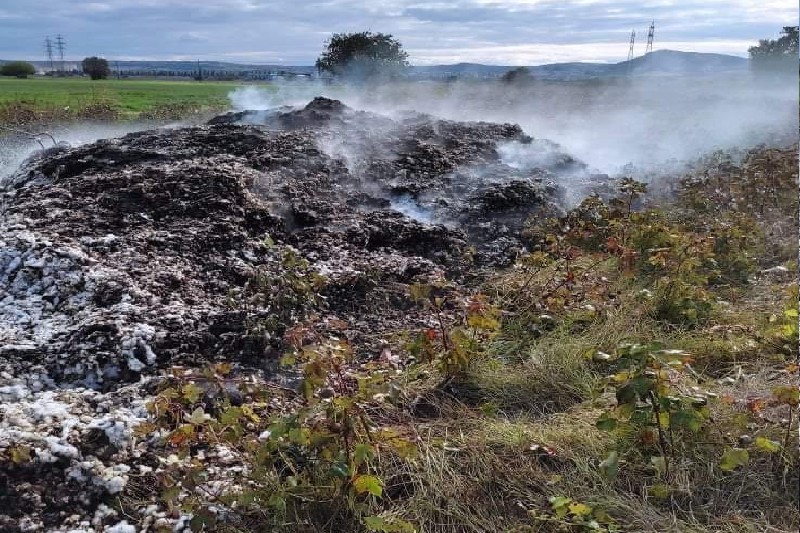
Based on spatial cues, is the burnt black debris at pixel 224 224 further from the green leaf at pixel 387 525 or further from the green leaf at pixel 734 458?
the green leaf at pixel 734 458

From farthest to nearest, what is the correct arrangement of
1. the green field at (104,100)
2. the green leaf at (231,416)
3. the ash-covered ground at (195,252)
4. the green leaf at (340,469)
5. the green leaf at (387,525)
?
1. the green field at (104,100)
2. the ash-covered ground at (195,252)
3. the green leaf at (231,416)
4. the green leaf at (340,469)
5. the green leaf at (387,525)

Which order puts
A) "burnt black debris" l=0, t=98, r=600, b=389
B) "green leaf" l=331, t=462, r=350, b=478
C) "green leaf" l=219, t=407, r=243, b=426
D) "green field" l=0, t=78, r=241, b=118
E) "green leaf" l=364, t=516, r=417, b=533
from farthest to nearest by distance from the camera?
1. "green field" l=0, t=78, r=241, b=118
2. "burnt black debris" l=0, t=98, r=600, b=389
3. "green leaf" l=219, t=407, r=243, b=426
4. "green leaf" l=331, t=462, r=350, b=478
5. "green leaf" l=364, t=516, r=417, b=533

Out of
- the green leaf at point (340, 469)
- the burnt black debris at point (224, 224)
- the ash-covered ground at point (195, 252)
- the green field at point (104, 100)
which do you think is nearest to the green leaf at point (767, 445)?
the green leaf at point (340, 469)

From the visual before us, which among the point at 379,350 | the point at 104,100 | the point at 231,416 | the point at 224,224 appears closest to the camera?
the point at 231,416

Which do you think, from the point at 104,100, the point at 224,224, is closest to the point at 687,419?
the point at 224,224

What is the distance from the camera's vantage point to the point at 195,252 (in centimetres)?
452

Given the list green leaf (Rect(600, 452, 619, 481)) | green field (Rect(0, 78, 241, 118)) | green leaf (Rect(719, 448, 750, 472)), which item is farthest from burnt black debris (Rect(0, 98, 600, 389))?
green field (Rect(0, 78, 241, 118))

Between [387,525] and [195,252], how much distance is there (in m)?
3.06

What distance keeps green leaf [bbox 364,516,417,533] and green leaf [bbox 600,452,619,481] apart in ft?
2.42

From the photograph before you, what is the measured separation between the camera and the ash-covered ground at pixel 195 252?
2.56m

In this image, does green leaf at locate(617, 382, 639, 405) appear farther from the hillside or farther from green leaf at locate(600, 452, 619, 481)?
green leaf at locate(600, 452, 619, 481)

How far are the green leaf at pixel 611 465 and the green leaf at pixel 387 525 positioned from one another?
29.0 inches

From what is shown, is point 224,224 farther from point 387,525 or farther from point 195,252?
point 387,525

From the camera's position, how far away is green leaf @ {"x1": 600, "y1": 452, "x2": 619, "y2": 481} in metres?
2.20
